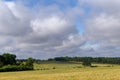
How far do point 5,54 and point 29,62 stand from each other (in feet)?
78.4

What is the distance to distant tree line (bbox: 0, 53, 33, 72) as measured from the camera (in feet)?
356

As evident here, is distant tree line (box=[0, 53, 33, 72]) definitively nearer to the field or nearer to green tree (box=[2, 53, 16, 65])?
green tree (box=[2, 53, 16, 65])

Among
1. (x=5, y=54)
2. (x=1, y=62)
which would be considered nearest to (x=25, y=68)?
(x=1, y=62)

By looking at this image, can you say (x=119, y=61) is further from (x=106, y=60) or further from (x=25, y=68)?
(x=25, y=68)

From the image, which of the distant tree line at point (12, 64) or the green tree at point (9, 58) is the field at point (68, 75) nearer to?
the distant tree line at point (12, 64)

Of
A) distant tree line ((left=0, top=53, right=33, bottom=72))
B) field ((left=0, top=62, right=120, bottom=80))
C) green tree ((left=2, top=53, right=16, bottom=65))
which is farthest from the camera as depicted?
green tree ((left=2, top=53, right=16, bottom=65))

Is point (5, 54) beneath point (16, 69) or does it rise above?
above

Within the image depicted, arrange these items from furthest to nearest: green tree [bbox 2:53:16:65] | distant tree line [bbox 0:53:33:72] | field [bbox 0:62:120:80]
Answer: green tree [bbox 2:53:16:65], distant tree line [bbox 0:53:33:72], field [bbox 0:62:120:80]

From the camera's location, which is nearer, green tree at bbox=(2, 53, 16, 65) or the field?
the field

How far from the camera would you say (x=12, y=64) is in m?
130

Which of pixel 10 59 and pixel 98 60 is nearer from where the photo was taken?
pixel 10 59

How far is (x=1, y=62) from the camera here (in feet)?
411

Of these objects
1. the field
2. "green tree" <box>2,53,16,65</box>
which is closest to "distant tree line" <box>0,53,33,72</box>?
"green tree" <box>2,53,16,65</box>

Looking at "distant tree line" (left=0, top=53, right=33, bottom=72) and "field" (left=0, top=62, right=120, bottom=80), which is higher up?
"distant tree line" (left=0, top=53, right=33, bottom=72)
